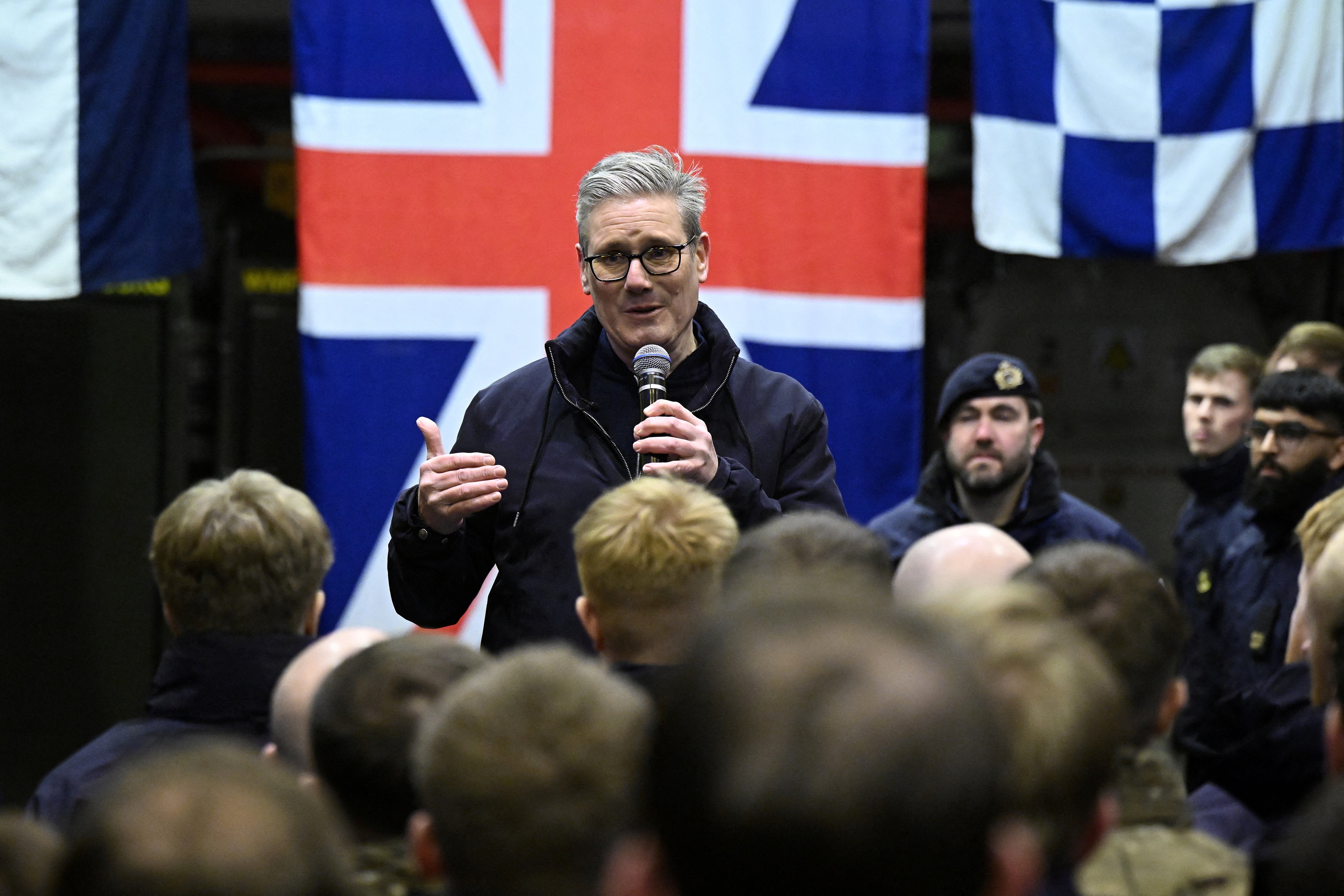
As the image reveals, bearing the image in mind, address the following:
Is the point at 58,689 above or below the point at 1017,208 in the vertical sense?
below

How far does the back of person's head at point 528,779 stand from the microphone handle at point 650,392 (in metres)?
1.02

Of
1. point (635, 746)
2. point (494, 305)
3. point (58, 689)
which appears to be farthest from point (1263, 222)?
point (58, 689)

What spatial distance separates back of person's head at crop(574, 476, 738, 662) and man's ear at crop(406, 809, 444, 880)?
528 mm

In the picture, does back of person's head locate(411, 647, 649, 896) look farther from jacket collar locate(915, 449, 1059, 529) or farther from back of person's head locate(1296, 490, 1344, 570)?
jacket collar locate(915, 449, 1059, 529)

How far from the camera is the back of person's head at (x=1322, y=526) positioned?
219cm

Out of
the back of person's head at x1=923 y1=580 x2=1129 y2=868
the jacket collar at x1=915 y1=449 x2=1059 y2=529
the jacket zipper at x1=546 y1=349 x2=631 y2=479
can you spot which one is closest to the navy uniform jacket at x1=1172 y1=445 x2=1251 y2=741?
the jacket collar at x1=915 y1=449 x2=1059 y2=529

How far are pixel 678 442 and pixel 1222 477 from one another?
293 cm

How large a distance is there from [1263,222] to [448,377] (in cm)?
231

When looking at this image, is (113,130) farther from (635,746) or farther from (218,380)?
(635,746)

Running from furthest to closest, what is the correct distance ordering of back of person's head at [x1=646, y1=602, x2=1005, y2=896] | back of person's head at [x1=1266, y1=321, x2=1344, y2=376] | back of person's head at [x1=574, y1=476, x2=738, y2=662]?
1. back of person's head at [x1=1266, y1=321, x2=1344, y2=376]
2. back of person's head at [x1=574, y1=476, x2=738, y2=662]
3. back of person's head at [x1=646, y1=602, x2=1005, y2=896]

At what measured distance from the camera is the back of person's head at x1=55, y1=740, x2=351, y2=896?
0.88 meters

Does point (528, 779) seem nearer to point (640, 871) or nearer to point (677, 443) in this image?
point (640, 871)

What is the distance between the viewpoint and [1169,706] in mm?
1485

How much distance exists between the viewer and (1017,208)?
3.90m
